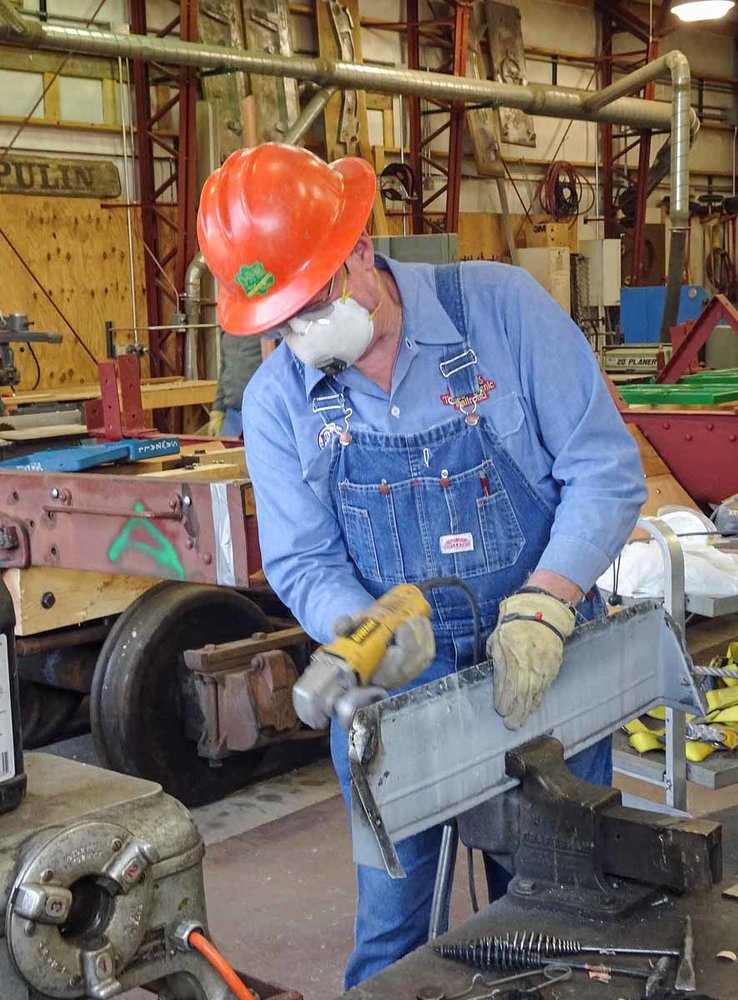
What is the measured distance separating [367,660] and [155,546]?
1.52 m

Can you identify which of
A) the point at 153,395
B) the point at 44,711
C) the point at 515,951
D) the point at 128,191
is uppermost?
the point at 128,191

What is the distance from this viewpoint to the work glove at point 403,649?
150 cm

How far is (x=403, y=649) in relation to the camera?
1.51 meters

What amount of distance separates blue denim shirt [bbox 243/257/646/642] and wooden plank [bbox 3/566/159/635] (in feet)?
4.91

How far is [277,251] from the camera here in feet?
5.69

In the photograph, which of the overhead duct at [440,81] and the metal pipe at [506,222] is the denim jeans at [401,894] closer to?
the overhead duct at [440,81]

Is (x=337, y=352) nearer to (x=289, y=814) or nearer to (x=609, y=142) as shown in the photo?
(x=289, y=814)

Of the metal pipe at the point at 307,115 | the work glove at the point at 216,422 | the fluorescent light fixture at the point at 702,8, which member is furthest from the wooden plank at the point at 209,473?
the fluorescent light fixture at the point at 702,8

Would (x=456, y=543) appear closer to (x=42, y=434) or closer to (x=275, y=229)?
(x=275, y=229)

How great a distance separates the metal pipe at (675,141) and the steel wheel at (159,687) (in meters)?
5.99

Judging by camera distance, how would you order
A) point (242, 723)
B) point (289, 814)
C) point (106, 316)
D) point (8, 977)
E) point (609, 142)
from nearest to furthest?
1. point (8, 977)
2. point (242, 723)
3. point (289, 814)
4. point (106, 316)
5. point (609, 142)

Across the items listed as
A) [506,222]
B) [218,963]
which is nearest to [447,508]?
[218,963]

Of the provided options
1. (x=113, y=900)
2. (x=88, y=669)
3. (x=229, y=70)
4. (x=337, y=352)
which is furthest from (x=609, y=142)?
(x=113, y=900)

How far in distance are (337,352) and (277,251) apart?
0.17m
